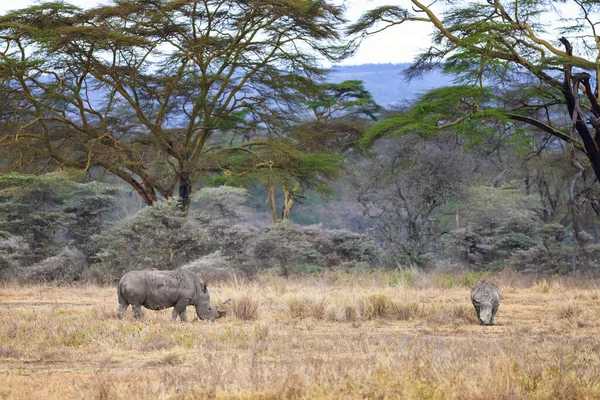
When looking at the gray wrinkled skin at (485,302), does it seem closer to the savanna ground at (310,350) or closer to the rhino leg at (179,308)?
the savanna ground at (310,350)

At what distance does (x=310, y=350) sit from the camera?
889 centimetres

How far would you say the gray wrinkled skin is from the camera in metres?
11.9

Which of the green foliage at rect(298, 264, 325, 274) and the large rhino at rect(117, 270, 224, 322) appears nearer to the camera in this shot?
the large rhino at rect(117, 270, 224, 322)

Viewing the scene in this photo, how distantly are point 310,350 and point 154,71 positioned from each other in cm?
1918

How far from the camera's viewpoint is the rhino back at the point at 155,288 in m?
11.6

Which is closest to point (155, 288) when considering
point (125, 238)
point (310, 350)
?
point (310, 350)

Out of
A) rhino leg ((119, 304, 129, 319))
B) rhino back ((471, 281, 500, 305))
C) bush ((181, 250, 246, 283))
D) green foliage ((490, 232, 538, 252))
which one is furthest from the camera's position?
green foliage ((490, 232, 538, 252))

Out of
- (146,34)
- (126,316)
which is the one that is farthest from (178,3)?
(126,316)

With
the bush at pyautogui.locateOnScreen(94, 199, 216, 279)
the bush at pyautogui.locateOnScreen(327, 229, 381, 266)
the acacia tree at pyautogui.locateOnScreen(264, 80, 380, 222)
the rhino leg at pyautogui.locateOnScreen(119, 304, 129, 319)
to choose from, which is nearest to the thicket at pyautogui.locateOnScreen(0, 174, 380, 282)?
the bush at pyautogui.locateOnScreen(94, 199, 216, 279)

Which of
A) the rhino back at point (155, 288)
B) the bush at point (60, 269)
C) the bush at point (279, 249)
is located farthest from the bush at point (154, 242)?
the rhino back at point (155, 288)

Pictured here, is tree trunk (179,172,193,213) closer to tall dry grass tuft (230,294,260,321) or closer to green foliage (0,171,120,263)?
green foliage (0,171,120,263)

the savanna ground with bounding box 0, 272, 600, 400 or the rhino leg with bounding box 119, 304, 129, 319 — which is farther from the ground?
the rhino leg with bounding box 119, 304, 129, 319

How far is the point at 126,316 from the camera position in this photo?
38.9 ft

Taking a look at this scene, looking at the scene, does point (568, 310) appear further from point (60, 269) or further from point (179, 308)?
point (60, 269)
